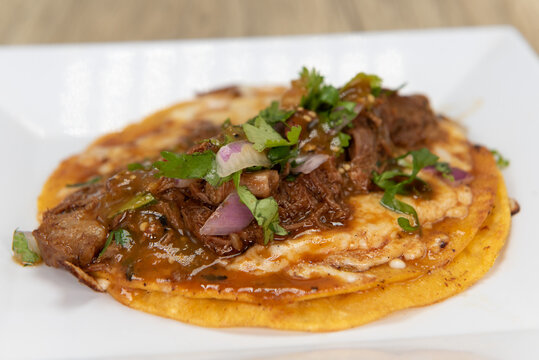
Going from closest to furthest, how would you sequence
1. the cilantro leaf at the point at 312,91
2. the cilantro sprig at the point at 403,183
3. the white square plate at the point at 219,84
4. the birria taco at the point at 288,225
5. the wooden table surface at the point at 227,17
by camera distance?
the white square plate at the point at 219,84 < the birria taco at the point at 288,225 < the cilantro sprig at the point at 403,183 < the cilantro leaf at the point at 312,91 < the wooden table surface at the point at 227,17

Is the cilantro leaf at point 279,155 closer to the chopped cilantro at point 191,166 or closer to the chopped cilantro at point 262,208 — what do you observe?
the chopped cilantro at point 262,208

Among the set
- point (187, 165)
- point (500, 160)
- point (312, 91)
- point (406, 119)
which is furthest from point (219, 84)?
point (500, 160)

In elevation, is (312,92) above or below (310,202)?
above

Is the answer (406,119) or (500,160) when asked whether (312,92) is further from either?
(500,160)

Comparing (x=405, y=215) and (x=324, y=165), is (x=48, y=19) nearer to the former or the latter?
(x=324, y=165)

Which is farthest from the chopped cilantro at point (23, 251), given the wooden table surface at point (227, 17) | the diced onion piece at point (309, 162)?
the wooden table surface at point (227, 17)

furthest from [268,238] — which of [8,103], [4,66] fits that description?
[4,66]
